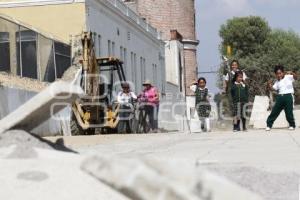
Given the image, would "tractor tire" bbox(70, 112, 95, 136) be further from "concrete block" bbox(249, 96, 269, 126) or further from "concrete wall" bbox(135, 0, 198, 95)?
"concrete wall" bbox(135, 0, 198, 95)

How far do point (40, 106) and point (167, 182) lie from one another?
213cm

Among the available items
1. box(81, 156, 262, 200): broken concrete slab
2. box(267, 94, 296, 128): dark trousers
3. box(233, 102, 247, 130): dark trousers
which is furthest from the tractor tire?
box(81, 156, 262, 200): broken concrete slab

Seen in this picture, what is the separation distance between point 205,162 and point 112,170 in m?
4.60

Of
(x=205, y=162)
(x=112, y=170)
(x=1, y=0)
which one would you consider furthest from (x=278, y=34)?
(x=112, y=170)

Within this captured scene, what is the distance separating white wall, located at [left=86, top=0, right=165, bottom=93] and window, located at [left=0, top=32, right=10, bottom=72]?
602 cm

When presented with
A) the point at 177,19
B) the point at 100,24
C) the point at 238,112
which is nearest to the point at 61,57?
the point at 100,24

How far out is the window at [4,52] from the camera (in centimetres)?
2280

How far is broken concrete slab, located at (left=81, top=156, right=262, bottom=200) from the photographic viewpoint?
380 centimetres

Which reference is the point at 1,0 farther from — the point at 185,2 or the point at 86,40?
the point at 185,2

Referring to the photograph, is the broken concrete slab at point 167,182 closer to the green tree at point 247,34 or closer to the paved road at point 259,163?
the paved road at point 259,163

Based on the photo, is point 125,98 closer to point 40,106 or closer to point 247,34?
point 40,106

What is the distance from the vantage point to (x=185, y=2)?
5766 centimetres

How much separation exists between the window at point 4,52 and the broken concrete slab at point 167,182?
63.0ft

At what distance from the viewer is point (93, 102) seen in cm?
2270
